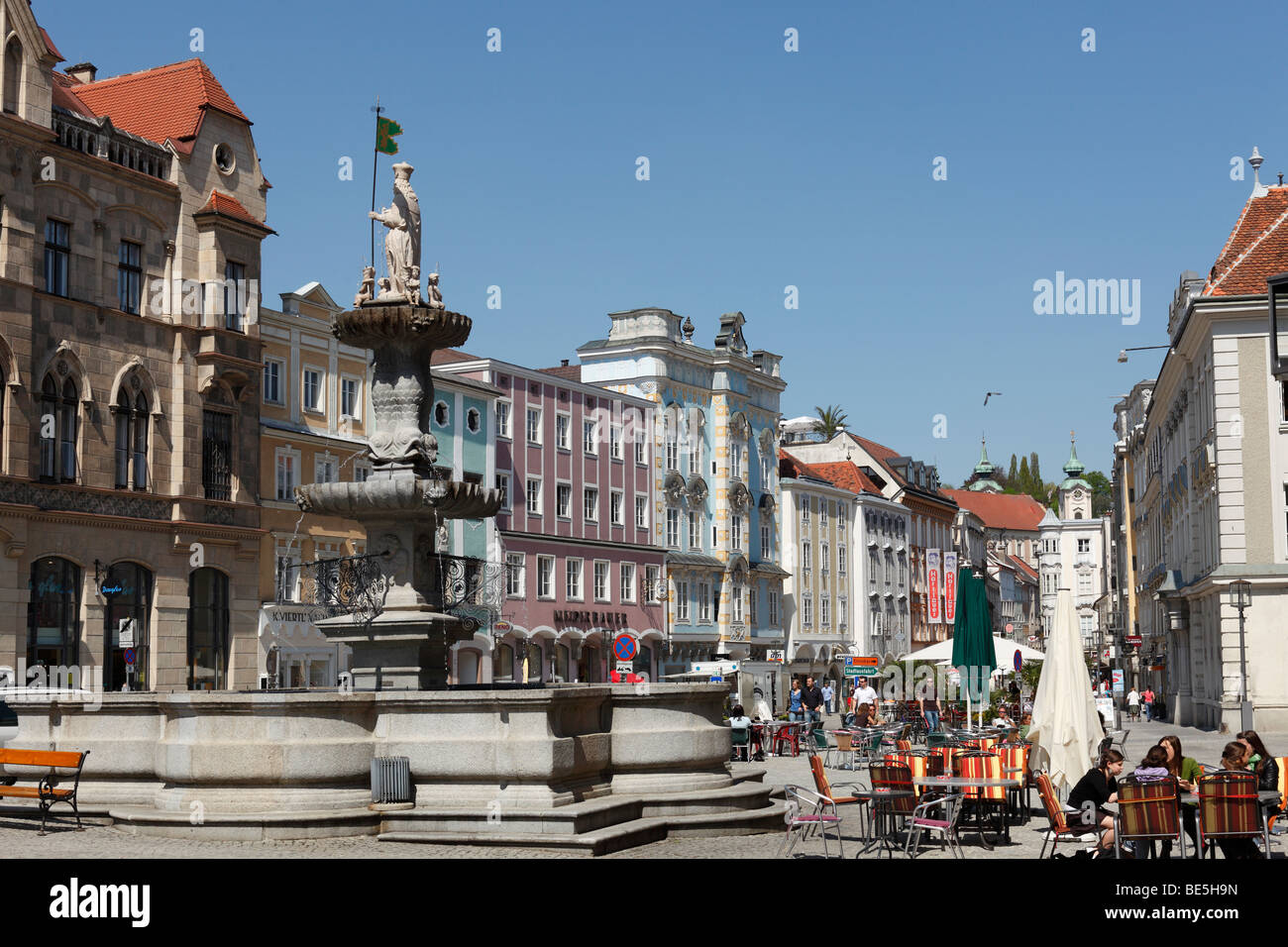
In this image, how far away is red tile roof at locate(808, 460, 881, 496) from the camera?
9088 centimetres

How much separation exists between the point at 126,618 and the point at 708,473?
Result: 3728 cm

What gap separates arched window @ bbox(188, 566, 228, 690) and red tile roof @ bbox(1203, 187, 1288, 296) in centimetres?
2671

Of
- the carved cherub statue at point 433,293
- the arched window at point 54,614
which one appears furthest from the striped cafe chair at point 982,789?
the arched window at point 54,614

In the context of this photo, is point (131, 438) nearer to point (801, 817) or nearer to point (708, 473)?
point (801, 817)

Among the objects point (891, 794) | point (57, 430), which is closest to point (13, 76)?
point (57, 430)

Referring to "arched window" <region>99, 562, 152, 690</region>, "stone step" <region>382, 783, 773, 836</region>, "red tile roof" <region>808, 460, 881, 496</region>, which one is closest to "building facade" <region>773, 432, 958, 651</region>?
"red tile roof" <region>808, 460, 881, 496</region>

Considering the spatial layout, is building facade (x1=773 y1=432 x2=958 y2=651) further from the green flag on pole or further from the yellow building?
the green flag on pole

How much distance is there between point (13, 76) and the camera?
37.2 meters
